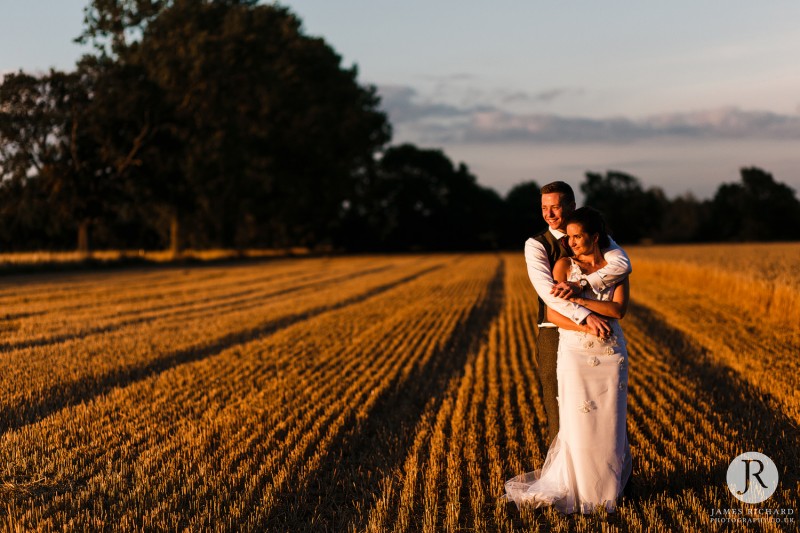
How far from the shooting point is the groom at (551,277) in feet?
15.8

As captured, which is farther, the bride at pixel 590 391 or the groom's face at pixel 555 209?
the groom's face at pixel 555 209

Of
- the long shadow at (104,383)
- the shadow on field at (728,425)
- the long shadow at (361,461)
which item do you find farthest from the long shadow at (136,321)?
the shadow on field at (728,425)

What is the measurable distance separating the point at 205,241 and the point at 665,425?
47929 millimetres

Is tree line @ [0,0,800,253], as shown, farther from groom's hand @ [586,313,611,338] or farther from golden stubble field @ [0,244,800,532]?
groom's hand @ [586,313,611,338]

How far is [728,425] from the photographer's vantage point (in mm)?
7277

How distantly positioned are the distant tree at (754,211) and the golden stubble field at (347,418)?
8256 centimetres

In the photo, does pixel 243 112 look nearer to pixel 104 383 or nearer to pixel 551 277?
pixel 104 383

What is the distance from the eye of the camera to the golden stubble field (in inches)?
201

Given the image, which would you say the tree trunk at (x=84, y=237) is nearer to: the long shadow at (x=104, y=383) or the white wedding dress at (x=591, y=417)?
the long shadow at (x=104, y=383)

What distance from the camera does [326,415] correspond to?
789 centimetres

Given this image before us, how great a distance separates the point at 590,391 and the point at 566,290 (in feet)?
2.25

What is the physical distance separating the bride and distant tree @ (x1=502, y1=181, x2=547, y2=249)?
87.7m

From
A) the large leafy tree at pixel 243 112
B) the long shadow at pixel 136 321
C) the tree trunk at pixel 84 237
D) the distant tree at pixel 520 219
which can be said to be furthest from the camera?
the distant tree at pixel 520 219

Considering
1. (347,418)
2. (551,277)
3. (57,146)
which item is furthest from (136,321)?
(57,146)
